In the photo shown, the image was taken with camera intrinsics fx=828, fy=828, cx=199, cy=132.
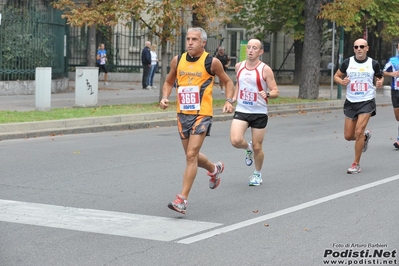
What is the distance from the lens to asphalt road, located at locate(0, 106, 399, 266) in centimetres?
670

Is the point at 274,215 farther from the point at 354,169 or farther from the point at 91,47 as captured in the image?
the point at 91,47

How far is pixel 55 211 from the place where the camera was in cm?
843

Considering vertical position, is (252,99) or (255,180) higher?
(252,99)

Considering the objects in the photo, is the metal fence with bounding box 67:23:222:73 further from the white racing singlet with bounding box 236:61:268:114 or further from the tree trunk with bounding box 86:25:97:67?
the white racing singlet with bounding box 236:61:268:114

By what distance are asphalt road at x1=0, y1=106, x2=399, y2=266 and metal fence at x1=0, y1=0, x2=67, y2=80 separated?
11.4 meters

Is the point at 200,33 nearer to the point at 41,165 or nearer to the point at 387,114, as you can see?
the point at 41,165

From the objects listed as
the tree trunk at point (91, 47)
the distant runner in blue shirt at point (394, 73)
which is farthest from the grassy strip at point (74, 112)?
the tree trunk at point (91, 47)

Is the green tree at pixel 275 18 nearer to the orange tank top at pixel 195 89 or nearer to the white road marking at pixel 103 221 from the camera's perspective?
the orange tank top at pixel 195 89

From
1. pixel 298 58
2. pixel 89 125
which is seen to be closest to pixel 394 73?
pixel 89 125

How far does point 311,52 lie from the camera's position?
27875 millimetres

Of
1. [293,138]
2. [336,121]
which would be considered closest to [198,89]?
[293,138]

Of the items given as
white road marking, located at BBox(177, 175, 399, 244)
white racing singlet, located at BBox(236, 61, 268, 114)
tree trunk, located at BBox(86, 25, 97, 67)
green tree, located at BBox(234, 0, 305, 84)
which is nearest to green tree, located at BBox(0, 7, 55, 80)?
tree trunk, located at BBox(86, 25, 97, 67)

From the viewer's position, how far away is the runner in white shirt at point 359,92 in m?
11.4

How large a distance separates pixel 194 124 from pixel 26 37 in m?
18.8
